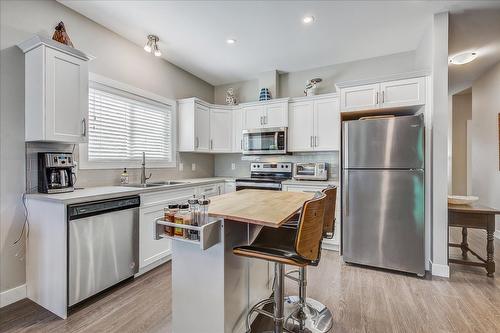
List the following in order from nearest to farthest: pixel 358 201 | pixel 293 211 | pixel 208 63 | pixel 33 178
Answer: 1. pixel 293 211
2. pixel 33 178
3. pixel 358 201
4. pixel 208 63

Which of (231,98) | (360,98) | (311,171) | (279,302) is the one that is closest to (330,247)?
(311,171)

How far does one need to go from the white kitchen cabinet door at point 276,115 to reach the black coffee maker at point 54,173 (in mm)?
2768

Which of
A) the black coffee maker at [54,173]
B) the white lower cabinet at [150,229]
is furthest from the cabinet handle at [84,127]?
the white lower cabinet at [150,229]

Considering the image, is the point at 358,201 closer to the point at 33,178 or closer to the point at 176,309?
the point at 176,309

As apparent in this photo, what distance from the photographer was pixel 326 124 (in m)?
3.64

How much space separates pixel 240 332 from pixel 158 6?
2990 millimetres

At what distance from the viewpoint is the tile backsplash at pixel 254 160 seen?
3.85m

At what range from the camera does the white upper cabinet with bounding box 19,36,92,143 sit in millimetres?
2012

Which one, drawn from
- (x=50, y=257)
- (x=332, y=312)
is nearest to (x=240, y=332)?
(x=332, y=312)

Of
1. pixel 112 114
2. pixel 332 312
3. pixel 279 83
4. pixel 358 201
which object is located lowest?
pixel 332 312

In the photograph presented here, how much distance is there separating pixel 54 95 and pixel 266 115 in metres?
2.80

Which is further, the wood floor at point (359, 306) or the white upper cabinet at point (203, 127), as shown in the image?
the white upper cabinet at point (203, 127)

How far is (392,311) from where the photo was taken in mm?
1955

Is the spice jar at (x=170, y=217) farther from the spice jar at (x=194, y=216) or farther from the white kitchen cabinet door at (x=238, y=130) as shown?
the white kitchen cabinet door at (x=238, y=130)
